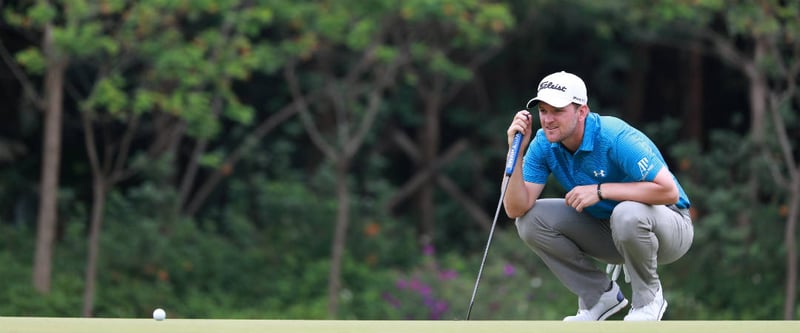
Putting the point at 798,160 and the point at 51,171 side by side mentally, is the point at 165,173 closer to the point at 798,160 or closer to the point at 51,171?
the point at 51,171

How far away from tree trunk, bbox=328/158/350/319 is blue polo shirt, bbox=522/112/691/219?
28.1 feet

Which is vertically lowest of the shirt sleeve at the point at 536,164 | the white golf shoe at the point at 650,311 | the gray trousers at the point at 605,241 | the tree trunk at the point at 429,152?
the white golf shoe at the point at 650,311

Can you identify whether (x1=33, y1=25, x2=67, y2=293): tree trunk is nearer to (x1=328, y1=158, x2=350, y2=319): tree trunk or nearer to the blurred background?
the blurred background

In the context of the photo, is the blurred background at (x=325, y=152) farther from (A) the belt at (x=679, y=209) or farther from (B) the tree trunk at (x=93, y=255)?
(A) the belt at (x=679, y=209)

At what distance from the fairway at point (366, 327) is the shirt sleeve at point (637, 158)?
3.24 ft

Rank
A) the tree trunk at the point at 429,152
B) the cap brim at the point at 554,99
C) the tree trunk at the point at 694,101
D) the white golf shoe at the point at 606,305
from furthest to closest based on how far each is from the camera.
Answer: the tree trunk at the point at 694,101 → the tree trunk at the point at 429,152 → the white golf shoe at the point at 606,305 → the cap brim at the point at 554,99

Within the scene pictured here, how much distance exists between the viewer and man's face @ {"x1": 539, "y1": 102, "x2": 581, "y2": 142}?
5.16 metres

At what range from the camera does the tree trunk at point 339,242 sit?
14008 millimetres

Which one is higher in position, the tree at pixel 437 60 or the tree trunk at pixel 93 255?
the tree at pixel 437 60

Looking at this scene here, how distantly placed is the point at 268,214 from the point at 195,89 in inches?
139

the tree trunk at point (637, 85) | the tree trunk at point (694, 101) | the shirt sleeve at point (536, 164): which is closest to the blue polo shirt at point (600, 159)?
the shirt sleeve at point (536, 164)

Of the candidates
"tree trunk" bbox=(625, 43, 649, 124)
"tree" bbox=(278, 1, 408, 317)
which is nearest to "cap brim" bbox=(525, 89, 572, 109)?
"tree" bbox=(278, 1, 408, 317)

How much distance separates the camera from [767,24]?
12414 mm

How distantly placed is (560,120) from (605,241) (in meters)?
0.67
